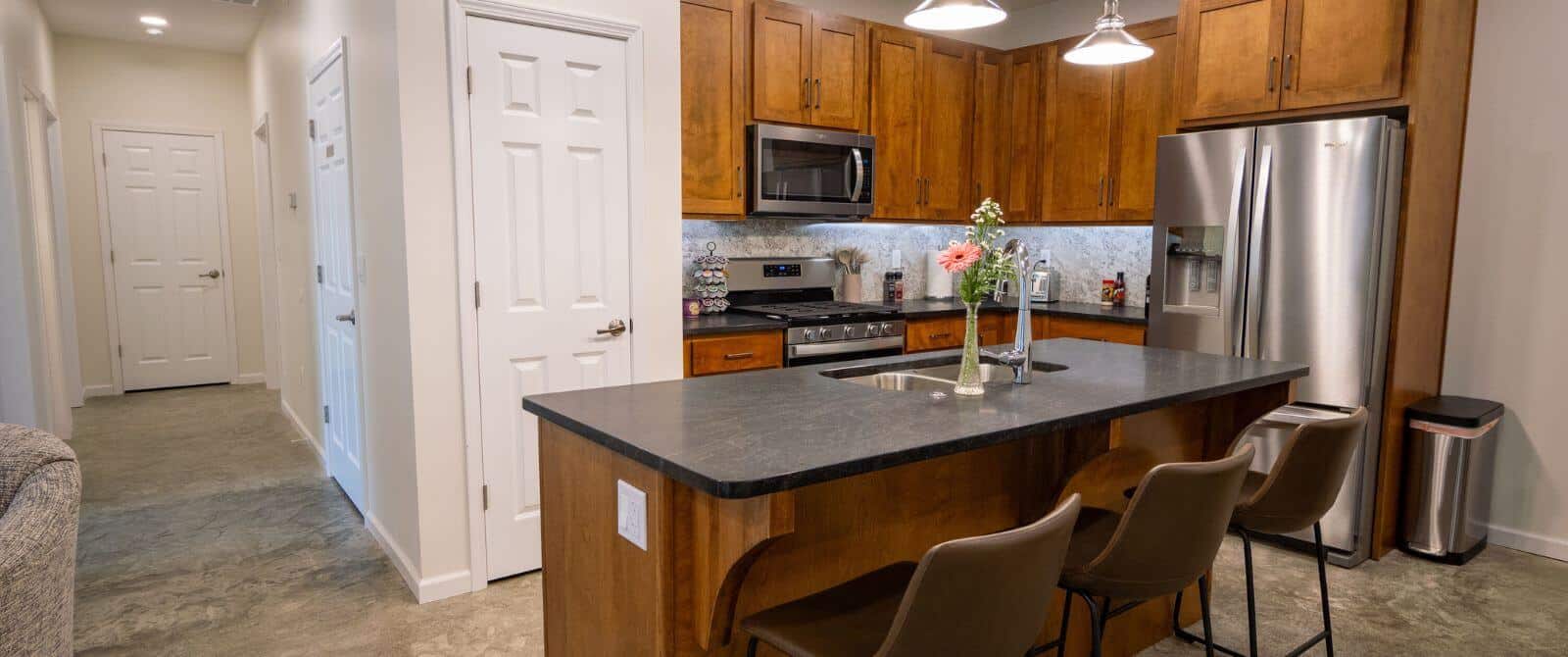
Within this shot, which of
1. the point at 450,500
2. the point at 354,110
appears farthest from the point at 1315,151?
the point at 354,110

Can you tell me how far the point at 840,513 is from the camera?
185 cm

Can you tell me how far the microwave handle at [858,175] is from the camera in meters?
4.29

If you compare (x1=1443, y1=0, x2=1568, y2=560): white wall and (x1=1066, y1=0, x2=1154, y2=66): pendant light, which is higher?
(x1=1066, y1=0, x2=1154, y2=66): pendant light

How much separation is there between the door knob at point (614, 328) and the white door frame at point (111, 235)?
5.34 meters

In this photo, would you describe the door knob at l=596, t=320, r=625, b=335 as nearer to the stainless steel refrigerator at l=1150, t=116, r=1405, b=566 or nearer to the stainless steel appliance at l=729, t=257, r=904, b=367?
the stainless steel appliance at l=729, t=257, r=904, b=367

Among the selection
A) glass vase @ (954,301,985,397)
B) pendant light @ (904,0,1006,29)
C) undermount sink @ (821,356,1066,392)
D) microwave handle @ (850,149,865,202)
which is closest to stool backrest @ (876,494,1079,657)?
glass vase @ (954,301,985,397)

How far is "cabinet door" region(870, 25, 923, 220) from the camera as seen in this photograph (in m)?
4.41

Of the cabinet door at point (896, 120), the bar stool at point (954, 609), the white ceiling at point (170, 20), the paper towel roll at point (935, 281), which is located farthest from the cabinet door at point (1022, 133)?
the white ceiling at point (170, 20)

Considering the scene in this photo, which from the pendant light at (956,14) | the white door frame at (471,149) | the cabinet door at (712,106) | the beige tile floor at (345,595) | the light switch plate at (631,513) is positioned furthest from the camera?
the cabinet door at (712,106)

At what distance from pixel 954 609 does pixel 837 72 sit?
135 inches

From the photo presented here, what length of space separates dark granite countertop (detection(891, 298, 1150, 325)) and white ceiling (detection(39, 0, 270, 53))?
13.2 ft

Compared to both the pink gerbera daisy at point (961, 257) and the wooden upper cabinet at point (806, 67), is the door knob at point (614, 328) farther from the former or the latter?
the pink gerbera daisy at point (961, 257)

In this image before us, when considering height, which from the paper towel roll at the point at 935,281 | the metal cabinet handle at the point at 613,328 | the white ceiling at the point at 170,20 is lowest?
the metal cabinet handle at the point at 613,328

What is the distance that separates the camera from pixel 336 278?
390 centimetres
